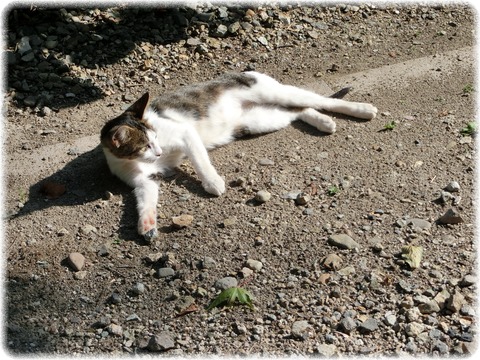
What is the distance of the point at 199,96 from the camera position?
6.50 meters

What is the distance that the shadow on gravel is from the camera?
711cm

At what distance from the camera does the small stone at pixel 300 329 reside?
171 inches

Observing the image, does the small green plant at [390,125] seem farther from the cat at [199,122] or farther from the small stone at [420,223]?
the small stone at [420,223]

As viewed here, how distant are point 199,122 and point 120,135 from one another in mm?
890

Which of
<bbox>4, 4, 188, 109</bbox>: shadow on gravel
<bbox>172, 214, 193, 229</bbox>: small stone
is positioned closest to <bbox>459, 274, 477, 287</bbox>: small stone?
<bbox>172, 214, 193, 229</bbox>: small stone

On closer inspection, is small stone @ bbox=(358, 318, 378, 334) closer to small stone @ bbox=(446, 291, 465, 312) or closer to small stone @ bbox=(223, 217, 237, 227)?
small stone @ bbox=(446, 291, 465, 312)

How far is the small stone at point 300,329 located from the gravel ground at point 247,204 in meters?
0.01

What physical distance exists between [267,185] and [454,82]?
2.52 metres

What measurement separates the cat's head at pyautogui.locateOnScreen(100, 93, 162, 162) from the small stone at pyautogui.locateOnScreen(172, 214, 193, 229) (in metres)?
0.77

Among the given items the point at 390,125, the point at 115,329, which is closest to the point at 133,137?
the point at 115,329

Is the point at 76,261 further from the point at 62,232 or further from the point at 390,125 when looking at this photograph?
the point at 390,125

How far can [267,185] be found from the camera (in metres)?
5.70

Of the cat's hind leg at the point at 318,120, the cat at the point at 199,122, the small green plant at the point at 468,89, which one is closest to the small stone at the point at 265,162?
the cat at the point at 199,122

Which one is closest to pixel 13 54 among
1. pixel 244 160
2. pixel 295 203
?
pixel 244 160
